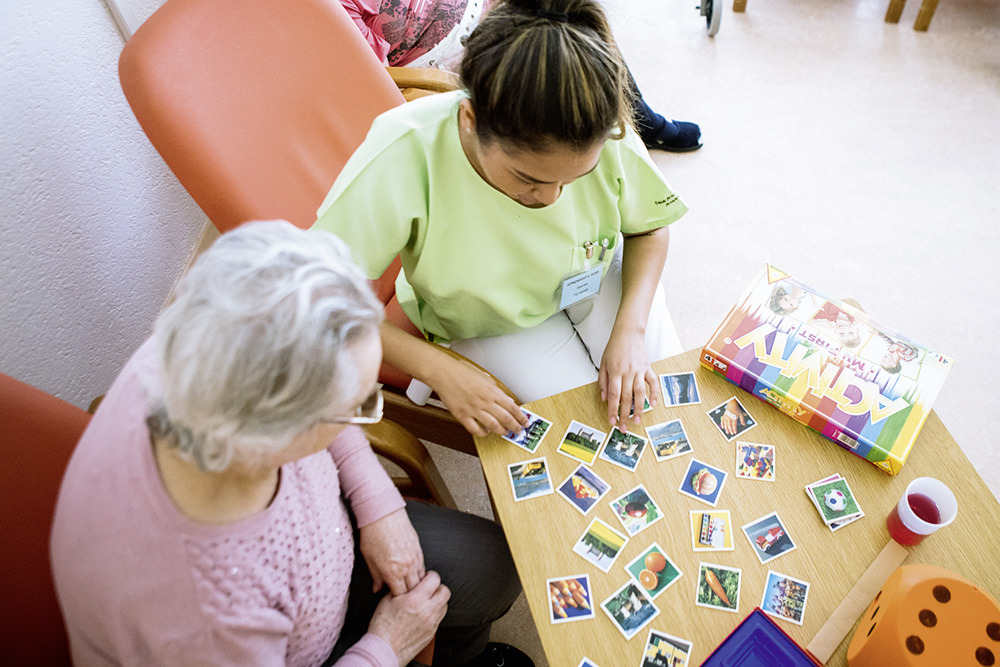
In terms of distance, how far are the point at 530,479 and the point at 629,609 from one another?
259 mm

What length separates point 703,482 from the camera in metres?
1.07

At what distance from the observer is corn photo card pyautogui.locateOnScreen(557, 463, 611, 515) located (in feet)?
3.45

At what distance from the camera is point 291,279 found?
0.69m

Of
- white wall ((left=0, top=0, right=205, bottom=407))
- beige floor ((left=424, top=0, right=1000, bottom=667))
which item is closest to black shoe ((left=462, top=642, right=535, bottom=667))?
beige floor ((left=424, top=0, right=1000, bottom=667))

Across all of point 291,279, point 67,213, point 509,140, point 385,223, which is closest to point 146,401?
point 291,279

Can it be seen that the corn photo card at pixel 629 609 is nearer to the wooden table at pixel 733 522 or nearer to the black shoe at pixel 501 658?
the wooden table at pixel 733 522

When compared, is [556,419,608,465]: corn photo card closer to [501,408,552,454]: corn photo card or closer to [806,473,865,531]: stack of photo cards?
[501,408,552,454]: corn photo card

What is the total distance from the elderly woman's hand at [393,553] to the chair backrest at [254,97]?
0.69 m

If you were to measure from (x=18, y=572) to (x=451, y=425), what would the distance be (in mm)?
780

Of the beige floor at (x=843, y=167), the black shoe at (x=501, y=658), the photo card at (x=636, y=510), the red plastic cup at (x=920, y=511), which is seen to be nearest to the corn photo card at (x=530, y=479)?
the photo card at (x=636, y=510)

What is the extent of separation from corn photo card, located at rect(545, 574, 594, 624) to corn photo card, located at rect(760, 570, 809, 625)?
0.27m

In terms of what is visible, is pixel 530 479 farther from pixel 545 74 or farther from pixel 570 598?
pixel 545 74

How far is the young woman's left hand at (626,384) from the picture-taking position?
1.14 metres

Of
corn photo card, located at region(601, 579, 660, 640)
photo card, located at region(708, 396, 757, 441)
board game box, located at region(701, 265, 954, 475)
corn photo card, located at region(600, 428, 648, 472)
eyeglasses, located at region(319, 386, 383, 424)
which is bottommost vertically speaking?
corn photo card, located at region(601, 579, 660, 640)
